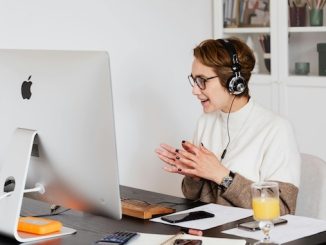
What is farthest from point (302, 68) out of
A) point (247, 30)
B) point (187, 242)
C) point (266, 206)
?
point (187, 242)

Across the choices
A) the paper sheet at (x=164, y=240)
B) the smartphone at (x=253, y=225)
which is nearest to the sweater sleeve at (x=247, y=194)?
the smartphone at (x=253, y=225)

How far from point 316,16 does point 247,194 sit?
6.34 ft

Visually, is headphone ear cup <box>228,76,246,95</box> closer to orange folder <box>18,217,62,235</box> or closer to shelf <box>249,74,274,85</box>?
orange folder <box>18,217,62,235</box>

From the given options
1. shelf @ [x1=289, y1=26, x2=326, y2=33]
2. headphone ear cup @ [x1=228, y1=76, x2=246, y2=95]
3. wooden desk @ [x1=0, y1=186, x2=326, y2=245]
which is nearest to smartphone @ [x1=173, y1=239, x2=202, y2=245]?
wooden desk @ [x1=0, y1=186, x2=326, y2=245]

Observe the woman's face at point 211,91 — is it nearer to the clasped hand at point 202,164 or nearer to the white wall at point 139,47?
the clasped hand at point 202,164

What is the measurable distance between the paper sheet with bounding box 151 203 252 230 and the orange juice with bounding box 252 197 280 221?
23cm

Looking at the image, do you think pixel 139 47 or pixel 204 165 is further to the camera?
pixel 139 47

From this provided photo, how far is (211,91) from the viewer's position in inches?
111

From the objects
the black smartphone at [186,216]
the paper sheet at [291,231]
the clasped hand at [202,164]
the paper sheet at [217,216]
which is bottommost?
the paper sheet at [291,231]

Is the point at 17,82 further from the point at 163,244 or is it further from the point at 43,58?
the point at 163,244

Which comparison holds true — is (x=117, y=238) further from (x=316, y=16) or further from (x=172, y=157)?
(x=316, y=16)

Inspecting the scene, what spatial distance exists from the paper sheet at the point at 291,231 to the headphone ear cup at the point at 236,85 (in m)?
0.61

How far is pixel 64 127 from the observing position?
6.86ft

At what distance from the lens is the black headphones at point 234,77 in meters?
2.75
